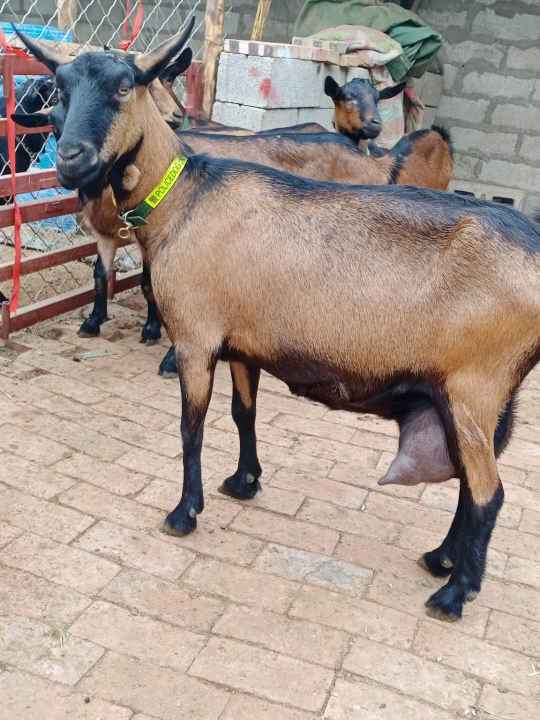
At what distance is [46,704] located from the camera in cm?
243

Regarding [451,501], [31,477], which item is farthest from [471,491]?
[31,477]

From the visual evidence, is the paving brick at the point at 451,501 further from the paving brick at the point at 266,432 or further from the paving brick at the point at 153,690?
the paving brick at the point at 153,690

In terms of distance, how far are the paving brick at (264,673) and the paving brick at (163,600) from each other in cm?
14

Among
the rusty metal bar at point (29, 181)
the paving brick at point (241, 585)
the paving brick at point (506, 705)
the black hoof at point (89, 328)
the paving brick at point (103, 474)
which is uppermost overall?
the rusty metal bar at point (29, 181)

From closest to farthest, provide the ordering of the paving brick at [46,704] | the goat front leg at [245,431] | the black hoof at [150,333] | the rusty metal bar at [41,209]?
the paving brick at [46,704]
the goat front leg at [245,431]
the rusty metal bar at [41,209]
the black hoof at [150,333]

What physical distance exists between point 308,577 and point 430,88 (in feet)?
23.7

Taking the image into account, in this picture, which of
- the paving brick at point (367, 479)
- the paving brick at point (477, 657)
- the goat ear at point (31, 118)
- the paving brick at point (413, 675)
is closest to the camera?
the paving brick at point (413, 675)

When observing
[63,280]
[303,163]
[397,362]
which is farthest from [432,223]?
[63,280]

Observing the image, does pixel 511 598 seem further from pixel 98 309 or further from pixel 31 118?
pixel 98 309

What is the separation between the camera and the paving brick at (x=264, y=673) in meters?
2.56

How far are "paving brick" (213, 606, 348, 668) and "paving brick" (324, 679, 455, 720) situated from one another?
13 centimetres

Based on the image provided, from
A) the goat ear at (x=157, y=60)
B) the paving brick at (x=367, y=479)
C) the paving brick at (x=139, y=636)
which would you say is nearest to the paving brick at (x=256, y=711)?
the paving brick at (x=139, y=636)

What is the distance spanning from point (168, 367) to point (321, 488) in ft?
5.06

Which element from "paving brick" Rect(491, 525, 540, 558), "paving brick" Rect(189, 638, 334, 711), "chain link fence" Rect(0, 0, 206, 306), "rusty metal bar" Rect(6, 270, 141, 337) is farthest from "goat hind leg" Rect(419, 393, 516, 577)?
"chain link fence" Rect(0, 0, 206, 306)
